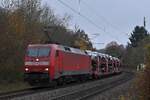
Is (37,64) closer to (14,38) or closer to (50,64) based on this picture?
(50,64)

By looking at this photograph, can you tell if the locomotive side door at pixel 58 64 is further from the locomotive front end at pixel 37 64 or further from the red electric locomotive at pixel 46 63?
the locomotive front end at pixel 37 64

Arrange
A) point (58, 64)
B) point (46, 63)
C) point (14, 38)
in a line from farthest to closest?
1. point (14, 38)
2. point (58, 64)
3. point (46, 63)

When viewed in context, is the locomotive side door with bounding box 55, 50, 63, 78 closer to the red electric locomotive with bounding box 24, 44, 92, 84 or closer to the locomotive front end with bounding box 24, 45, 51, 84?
the red electric locomotive with bounding box 24, 44, 92, 84

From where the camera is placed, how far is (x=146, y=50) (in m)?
12.8

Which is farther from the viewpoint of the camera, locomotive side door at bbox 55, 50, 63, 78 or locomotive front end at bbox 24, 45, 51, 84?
locomotive side door at bbox 55, 50, 63, 78

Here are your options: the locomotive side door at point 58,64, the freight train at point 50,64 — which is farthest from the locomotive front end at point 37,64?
the locomotive side door at point 58,64

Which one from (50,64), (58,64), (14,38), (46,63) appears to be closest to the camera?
(50,64)

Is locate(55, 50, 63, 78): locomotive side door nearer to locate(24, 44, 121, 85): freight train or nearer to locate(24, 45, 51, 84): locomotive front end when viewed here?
locate(24, 44, 121, 85): freight train

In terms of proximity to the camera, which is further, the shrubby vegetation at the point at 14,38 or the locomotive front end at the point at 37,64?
the shrubby vegetation at the point at 14,38

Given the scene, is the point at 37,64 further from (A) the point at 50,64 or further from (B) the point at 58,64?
(B) the point at 58,64

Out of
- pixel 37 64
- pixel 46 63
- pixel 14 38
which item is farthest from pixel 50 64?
pixel 14 38

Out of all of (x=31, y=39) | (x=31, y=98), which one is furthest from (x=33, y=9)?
(x=31, y=98)

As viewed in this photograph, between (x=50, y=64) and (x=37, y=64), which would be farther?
(x=37, y=64)

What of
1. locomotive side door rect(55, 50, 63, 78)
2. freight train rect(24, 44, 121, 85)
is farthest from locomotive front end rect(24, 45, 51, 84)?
locomotive side door rect(55, 50, 63, 78)
